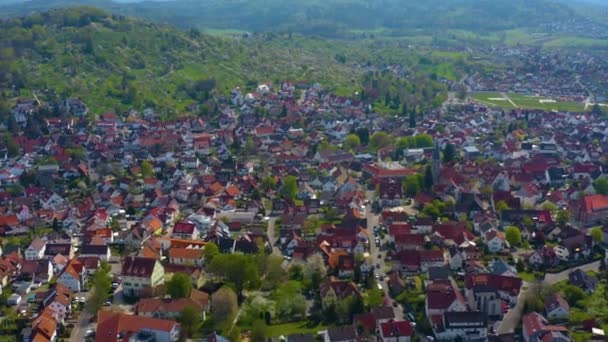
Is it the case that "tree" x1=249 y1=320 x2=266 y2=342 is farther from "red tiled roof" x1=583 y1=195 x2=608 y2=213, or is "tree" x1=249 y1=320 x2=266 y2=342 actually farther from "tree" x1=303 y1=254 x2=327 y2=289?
"red tiled roof" x1=583 y1=195 x2=608 y2=213

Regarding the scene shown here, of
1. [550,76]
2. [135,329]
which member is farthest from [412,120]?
[135,329]

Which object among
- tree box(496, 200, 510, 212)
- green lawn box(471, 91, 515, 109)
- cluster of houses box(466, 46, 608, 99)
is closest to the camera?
tree box(496, 200, 510, 212)

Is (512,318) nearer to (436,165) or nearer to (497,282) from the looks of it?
(497,282)

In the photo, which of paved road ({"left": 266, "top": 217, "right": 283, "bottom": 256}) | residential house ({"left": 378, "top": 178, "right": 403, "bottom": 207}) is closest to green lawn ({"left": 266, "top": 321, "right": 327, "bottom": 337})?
paved road ({"left": 266, "top": 217, "right": 283, "bottom": 256})

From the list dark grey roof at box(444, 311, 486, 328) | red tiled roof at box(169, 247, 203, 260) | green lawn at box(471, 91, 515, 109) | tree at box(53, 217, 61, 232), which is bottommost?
green lawn at box(471, 91, 515, 109)

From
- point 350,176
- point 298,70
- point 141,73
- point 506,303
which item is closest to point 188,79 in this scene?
point 141,73

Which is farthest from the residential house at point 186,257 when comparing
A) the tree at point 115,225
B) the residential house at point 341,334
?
the residential house at point 341,334
